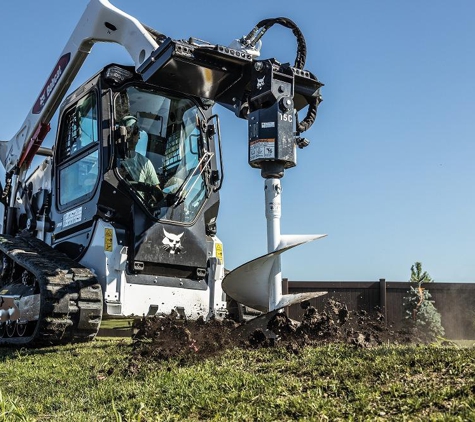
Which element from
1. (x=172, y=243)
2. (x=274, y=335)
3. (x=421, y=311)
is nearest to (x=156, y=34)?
(x=172, y=243)

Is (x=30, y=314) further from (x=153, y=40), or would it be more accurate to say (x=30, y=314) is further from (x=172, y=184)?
(x=153, y=40)

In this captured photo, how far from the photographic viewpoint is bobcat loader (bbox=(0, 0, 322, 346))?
5.70m

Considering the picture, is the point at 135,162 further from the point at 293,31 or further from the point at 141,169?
the point at 293,31

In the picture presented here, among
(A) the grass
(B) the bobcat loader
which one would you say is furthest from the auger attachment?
(A) the grass

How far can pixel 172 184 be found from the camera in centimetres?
751

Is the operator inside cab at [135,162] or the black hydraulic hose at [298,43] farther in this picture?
the operator inside cab at [135,162]

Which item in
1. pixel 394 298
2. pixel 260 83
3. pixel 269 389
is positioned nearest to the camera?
pixel 269 389

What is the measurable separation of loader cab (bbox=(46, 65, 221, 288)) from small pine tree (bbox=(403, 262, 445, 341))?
248 inches

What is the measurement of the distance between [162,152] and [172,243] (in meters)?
1.19

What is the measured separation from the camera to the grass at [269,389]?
3.03 m

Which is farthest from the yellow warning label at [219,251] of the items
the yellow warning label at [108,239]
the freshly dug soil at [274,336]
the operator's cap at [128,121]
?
the freshly dug soil at [274,336]

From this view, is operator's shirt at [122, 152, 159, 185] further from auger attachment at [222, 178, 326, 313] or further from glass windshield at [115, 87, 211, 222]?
auger attachment at [222, 178, 326, 313]

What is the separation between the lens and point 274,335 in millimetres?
5336

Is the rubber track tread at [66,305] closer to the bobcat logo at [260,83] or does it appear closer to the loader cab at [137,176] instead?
the loader cab at [137,176]
